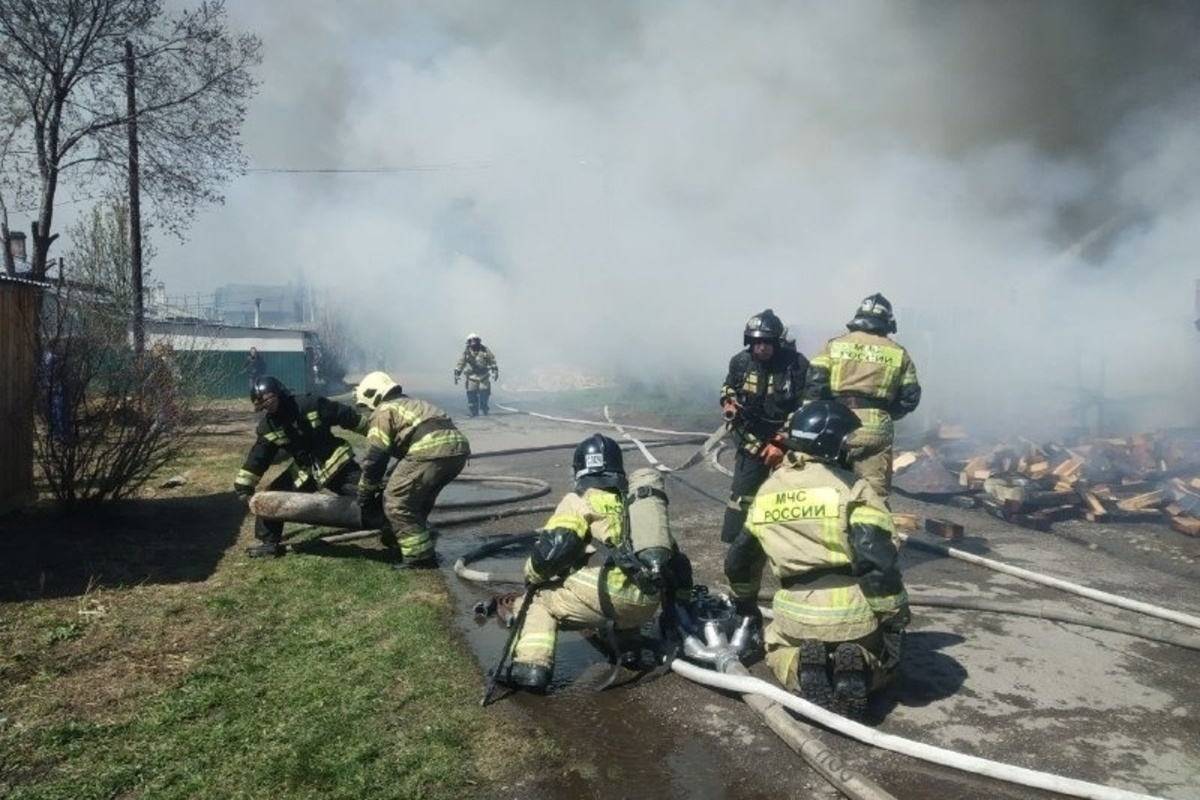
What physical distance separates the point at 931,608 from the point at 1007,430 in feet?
17.5

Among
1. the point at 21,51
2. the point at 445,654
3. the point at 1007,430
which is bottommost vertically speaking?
the point at 445,654

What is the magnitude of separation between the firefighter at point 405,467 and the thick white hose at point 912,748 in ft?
8.82

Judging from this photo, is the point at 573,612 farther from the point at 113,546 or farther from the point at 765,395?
the point at 113,546

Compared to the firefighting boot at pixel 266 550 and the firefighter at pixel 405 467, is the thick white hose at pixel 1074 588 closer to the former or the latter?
the firefighter at pixel 405 467

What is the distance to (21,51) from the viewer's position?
1473cm

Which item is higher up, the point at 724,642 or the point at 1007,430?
the point at 1007,430

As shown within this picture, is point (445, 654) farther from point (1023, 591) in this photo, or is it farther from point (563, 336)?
point (563, 336)

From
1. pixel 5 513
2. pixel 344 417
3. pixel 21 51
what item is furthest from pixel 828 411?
pixel 21 51

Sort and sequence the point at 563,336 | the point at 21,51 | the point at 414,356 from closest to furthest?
1. the point at 21,51
2. the point at 563,336
3. the point at 414,356

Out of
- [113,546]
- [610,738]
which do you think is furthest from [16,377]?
[610,738]

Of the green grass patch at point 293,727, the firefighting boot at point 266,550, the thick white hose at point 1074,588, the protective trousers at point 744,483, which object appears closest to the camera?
the green grass patch at point 293,727

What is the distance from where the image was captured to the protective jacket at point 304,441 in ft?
20.6

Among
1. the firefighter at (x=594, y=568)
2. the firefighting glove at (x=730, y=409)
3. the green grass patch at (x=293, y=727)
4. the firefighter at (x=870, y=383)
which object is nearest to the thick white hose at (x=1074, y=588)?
the firefighter at (x=870, y=383)

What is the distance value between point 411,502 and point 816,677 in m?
3.26
